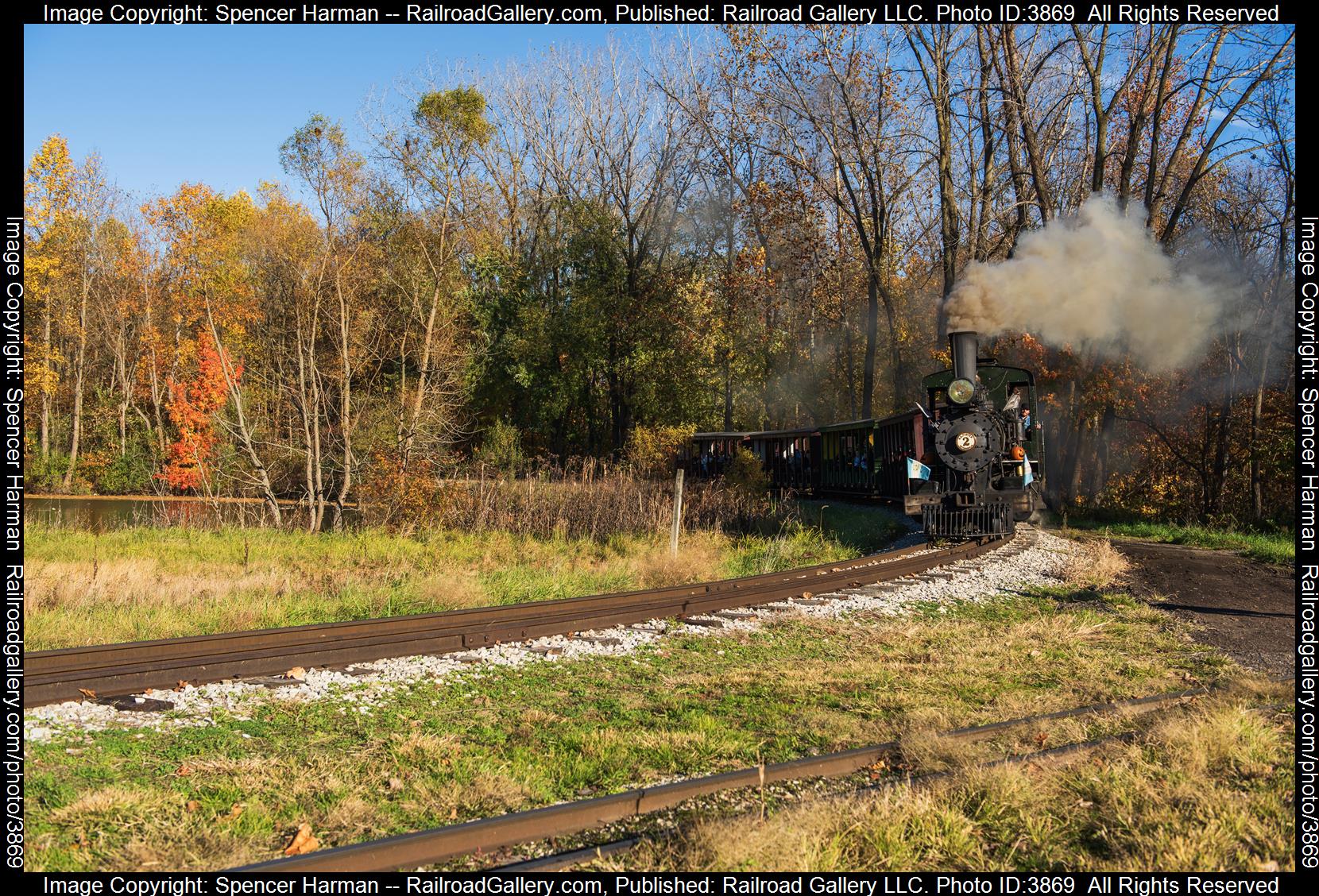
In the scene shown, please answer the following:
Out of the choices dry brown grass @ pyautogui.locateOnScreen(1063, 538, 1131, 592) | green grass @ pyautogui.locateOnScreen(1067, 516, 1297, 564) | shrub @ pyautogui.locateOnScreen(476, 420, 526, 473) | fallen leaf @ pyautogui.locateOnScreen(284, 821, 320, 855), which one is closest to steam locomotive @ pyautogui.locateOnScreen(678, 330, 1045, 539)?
dry brown grass @ pyautogui.locateOnScreen(1063, 538, 1131, 592)

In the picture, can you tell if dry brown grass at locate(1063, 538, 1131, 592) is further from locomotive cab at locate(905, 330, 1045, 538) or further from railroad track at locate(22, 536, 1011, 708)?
railroad track at locate(22, 536, 1011, 708)

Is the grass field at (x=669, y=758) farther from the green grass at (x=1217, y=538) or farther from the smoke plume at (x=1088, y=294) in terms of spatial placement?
the smoke plume at (x=1088, y=294)

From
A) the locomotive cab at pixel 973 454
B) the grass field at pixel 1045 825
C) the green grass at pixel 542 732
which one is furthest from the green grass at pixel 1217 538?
the grass field at pixel 1045 825

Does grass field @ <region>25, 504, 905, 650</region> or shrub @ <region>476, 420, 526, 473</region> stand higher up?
shrub @ <region>476, 420, 526, 473</region>

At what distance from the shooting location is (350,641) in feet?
23.9

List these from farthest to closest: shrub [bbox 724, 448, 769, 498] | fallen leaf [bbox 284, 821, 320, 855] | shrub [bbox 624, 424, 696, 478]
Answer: shrub [bbox 624, 424, 696, 478]
shrub [bbox 724, 448, 769, 498]
fallen leaf [bbox 284, 821, 320, 855]

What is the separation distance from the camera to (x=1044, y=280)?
16.9m

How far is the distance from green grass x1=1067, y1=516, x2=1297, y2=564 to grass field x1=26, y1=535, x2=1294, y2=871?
7.99 m

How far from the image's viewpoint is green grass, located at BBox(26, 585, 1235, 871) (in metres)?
4.13

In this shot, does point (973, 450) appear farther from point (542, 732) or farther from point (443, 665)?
point (542, 732)

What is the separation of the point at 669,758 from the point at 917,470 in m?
11.0

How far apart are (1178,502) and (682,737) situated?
23.2m

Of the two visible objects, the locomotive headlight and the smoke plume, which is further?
the smoke plume
